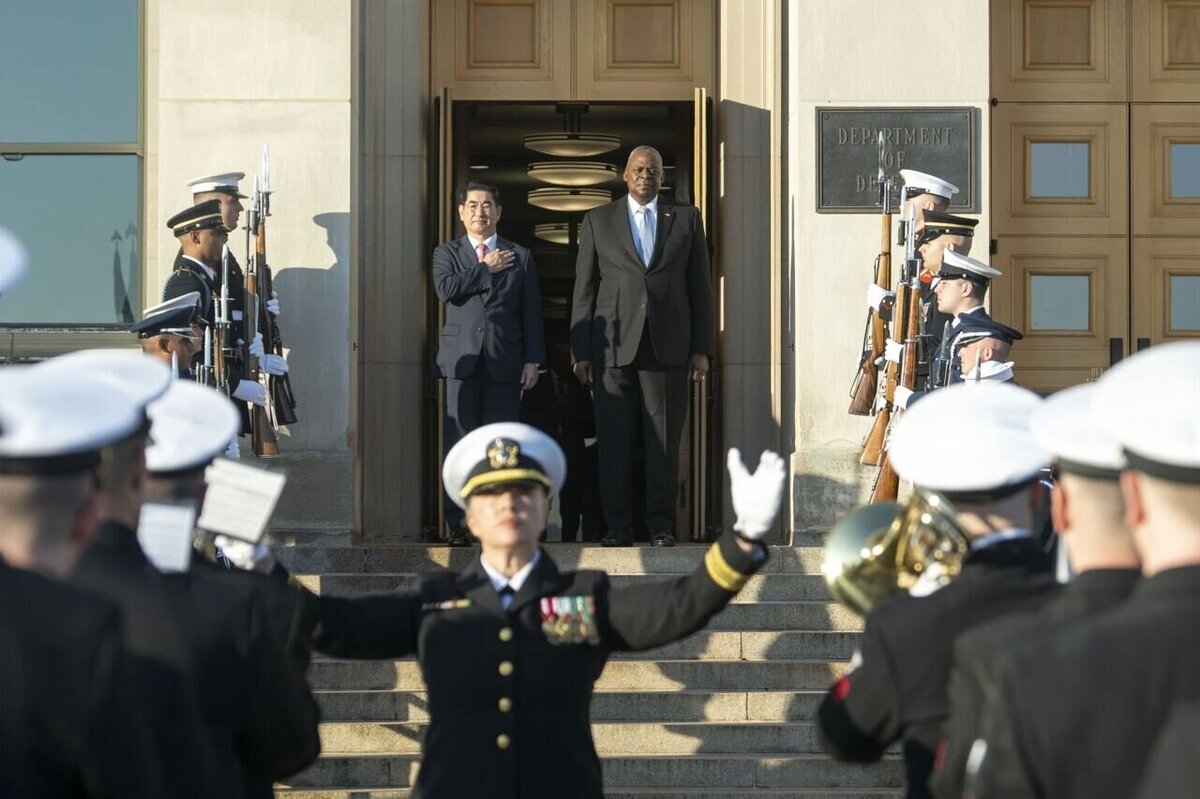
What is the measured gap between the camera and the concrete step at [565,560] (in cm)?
1025

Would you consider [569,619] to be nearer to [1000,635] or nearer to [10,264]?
[1000,635]

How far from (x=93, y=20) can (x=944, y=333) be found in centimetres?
618

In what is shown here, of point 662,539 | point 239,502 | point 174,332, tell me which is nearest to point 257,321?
point 174,332

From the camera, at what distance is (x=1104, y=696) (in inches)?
118

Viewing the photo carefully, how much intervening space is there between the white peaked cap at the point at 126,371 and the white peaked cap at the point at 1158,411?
A: 180cm

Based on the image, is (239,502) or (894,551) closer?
(894,551)

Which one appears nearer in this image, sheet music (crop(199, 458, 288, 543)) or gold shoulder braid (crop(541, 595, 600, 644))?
sheet music (crop(199, 458, 288, 543))

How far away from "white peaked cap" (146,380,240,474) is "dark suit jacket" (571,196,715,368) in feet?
21.4

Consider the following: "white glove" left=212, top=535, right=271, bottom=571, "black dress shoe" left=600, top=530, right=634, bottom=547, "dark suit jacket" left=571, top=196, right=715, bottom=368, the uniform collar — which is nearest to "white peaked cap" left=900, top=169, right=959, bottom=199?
"dark suit jacket" left=571, top=196, right=715, bottom=368

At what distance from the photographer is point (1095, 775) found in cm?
301

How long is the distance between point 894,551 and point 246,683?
1.46m

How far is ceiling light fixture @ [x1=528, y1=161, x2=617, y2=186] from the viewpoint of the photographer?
1488 cm

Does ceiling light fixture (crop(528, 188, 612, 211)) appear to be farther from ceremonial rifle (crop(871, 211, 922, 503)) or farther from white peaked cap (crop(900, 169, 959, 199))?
ceremonial rifle (crop(871, 211, 922, 503))

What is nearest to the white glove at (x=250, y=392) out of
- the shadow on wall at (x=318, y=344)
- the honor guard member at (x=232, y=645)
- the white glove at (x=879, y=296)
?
the shadow on wall at (x=318, y=344)
